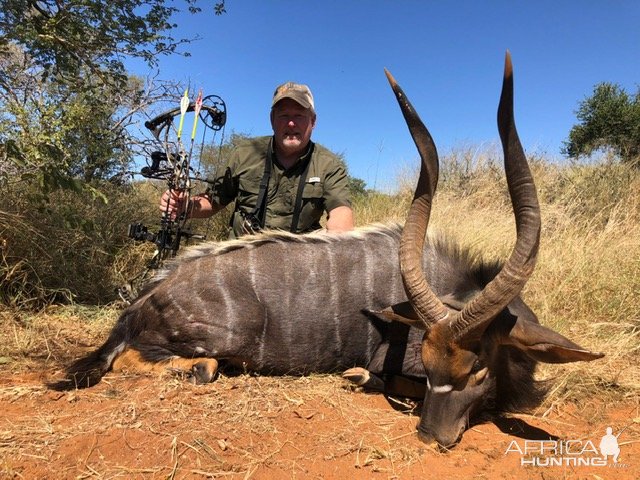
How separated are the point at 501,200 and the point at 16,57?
6496 millimetres

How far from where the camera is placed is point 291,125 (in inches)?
150

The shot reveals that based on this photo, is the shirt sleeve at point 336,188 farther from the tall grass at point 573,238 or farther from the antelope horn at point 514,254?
the antelope horn at point 514,254

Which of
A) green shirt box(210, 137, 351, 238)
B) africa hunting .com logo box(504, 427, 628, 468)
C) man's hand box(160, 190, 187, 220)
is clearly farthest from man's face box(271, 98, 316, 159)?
africa hunting .com logo box(504, 427, 628, 468)

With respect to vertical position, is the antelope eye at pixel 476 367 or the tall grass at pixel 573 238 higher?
the tall grass at pixel 573 238

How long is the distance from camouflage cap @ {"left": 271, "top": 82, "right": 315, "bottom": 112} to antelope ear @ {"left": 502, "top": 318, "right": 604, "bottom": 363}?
235 cm

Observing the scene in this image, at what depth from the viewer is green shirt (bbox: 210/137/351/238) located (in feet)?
12.7

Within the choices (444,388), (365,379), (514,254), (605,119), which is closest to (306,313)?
(365,379)

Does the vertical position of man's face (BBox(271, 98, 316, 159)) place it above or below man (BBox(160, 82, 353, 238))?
above

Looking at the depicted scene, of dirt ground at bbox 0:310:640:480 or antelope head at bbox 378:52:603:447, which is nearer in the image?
dirt ground at bbox 0:310:640:480

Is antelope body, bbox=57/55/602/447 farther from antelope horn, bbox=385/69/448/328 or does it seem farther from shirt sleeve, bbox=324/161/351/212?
shirt sleeve, bbox=324/161/351/212

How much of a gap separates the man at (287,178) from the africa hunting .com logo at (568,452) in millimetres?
2062

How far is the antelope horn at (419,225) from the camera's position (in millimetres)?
2072

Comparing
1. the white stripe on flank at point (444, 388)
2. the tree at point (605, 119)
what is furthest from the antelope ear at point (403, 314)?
the tree at point (605, 119)

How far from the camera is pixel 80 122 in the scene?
3957 millimetres
